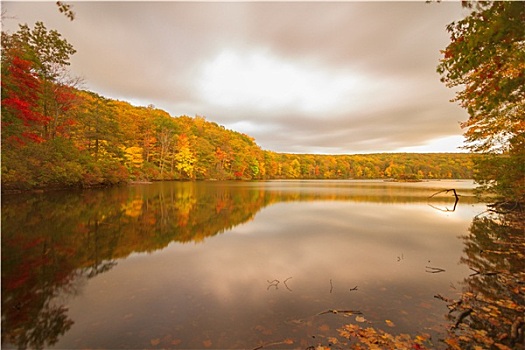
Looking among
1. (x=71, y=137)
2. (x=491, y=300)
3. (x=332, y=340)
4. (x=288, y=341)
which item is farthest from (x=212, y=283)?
(x=71, y=137)

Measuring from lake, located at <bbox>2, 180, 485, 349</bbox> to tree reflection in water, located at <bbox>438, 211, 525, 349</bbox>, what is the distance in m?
0.26

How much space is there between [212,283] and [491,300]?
561 centimetres

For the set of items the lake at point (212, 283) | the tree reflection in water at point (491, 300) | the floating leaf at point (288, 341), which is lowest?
the lake at point (212, 283)

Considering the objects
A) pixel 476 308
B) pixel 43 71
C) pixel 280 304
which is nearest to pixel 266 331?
pixel 280 304

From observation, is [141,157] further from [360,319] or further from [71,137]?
[360,319]

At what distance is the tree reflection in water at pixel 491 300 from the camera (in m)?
3.29

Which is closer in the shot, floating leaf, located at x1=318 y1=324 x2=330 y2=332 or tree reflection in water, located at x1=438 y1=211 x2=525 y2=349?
tree reflection in water, located at x1=438 y1=211 x2=525 y2=349

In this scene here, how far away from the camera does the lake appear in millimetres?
3654

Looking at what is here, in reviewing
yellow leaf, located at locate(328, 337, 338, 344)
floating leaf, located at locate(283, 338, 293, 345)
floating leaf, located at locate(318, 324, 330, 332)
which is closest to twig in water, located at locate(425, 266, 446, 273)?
floating leaf, located at locate(318, 324, 330, 332)

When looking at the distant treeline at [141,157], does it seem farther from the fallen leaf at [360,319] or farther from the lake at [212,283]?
the fallen leaf at [360,319]

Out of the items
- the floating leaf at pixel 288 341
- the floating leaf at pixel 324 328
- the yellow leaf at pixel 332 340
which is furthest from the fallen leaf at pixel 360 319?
the floating leaf at pixel 288 341

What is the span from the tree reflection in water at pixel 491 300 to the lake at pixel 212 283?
26cm

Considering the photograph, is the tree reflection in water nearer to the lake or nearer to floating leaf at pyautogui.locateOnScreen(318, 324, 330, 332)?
the lake

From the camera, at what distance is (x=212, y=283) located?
18.2 ft
